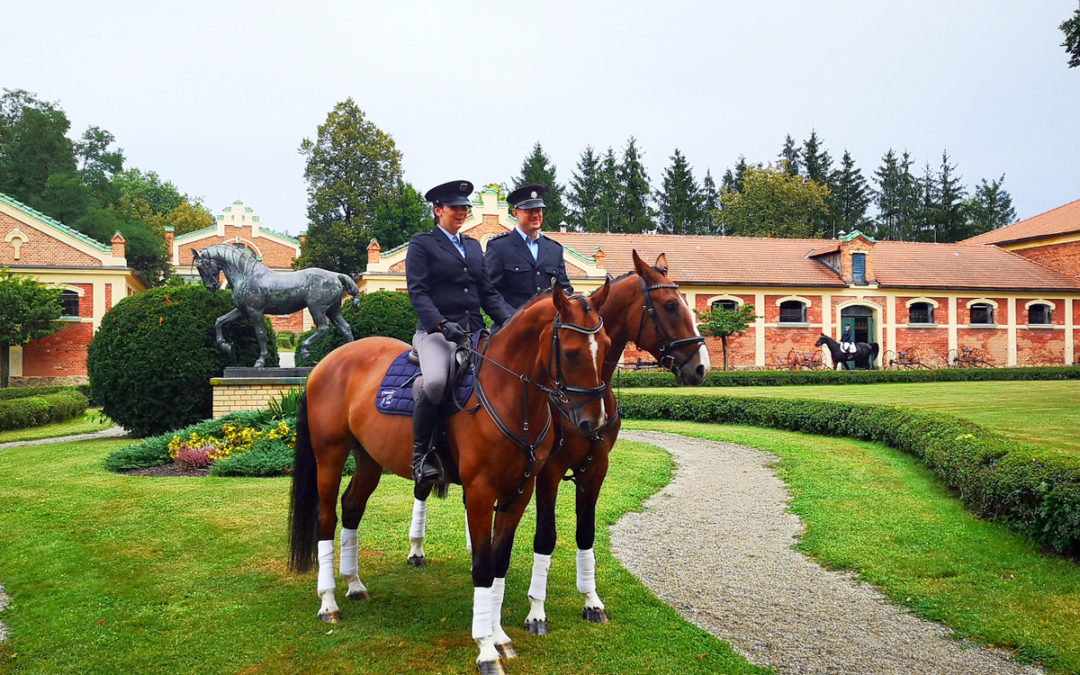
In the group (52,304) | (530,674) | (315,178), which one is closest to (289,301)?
(530,674)

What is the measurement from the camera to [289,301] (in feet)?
43.0

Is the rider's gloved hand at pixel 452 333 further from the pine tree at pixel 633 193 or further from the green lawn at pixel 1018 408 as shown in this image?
the pine tree at pixel 633 193

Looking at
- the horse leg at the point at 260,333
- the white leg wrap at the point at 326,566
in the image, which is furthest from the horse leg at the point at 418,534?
the horse leg at the point at 260,333

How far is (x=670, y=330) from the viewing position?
4.89 m

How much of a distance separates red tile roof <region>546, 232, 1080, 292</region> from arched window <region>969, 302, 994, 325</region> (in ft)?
3.36

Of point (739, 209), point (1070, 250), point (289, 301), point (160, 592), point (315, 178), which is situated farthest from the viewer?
point (739, 209)

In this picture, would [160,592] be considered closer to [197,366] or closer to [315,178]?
[197,366]

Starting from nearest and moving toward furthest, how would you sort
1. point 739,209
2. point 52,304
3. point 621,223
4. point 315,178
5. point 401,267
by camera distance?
point 52,304 → point 401,267 → point 315,178 → point 739,209 → point 621,223

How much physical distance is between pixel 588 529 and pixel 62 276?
3215cm

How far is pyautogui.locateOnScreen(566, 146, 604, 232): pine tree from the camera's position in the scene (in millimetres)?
60844

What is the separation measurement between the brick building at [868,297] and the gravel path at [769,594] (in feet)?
85.8

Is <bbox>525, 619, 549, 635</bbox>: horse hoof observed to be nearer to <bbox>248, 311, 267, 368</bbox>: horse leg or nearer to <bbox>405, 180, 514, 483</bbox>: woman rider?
<bbox>405, 180, 514, 483</bbox>: woman rider

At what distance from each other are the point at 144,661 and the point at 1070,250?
4663 centimetres

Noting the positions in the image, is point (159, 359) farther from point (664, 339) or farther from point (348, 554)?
point (664, 339)
